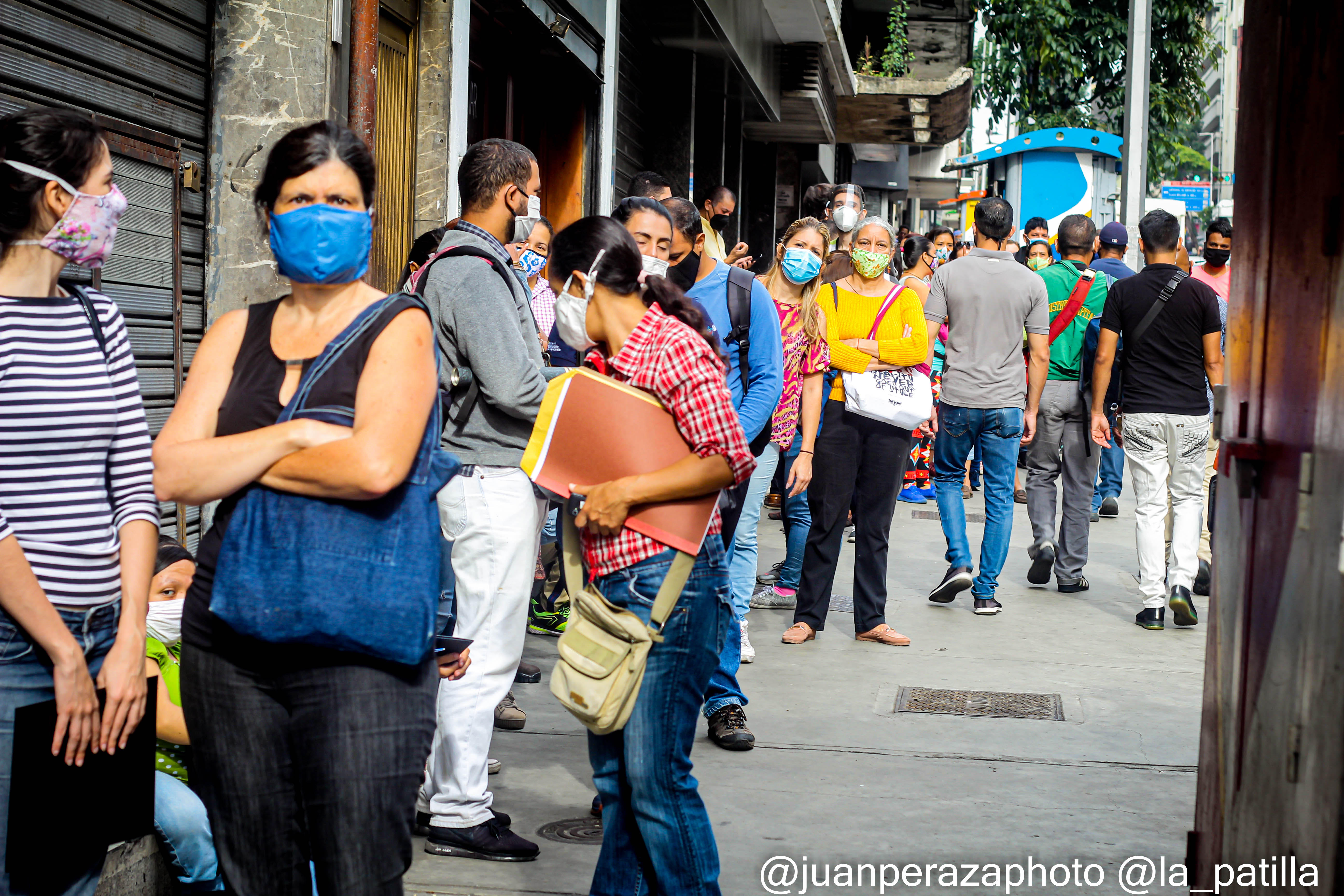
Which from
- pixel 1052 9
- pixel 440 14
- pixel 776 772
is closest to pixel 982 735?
pixel 776 772

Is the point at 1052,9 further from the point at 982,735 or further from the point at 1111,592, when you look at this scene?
the point at 982,735

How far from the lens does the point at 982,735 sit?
5.60m

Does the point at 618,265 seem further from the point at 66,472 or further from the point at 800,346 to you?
the point at 800,346

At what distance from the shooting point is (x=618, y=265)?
11.0ft

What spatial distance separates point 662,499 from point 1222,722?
1348mm

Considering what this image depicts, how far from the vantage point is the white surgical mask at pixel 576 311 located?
3.38m

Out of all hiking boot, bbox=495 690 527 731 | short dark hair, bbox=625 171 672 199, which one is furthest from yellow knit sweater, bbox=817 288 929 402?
hiking boot, bbox=495 690 527 731

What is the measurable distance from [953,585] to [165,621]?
5421 millimetres

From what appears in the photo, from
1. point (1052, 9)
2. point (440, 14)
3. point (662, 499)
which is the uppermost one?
point (1052, 9)

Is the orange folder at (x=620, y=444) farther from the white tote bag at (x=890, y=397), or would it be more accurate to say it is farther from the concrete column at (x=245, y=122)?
the white tote bag at (x=890, y=397)

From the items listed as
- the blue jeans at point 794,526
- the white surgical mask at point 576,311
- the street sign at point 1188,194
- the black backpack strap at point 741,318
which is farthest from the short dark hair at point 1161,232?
the street sign at point 1188,194

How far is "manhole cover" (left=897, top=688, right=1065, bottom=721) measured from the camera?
19.5ft

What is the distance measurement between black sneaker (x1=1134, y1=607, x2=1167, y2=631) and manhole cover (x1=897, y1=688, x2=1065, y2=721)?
177cm

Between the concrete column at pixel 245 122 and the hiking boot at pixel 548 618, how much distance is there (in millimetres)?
2411
